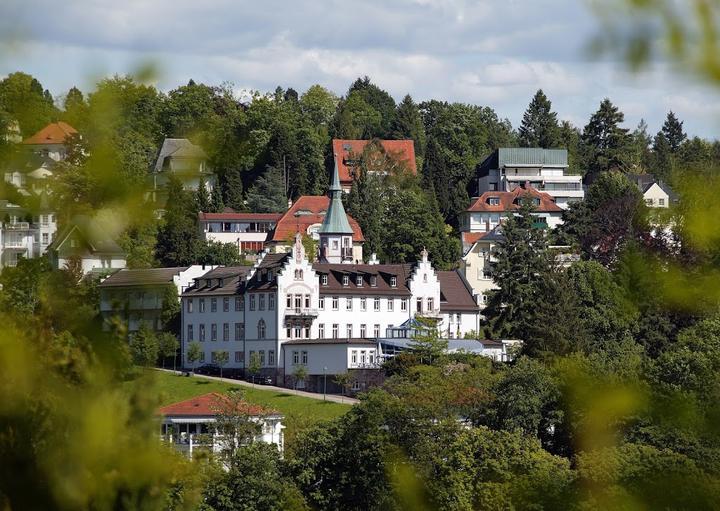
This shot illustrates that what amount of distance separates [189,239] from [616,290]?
3138 inches

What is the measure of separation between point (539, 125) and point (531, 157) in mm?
15096

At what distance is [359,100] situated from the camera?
14550 centimetres

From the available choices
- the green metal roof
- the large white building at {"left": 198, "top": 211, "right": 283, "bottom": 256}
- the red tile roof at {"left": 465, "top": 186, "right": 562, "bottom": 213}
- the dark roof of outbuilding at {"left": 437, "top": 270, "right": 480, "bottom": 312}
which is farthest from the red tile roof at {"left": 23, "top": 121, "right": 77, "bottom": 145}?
the green metal roof

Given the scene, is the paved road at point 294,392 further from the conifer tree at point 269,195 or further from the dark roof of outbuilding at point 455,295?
the conifer tree at point 269,195

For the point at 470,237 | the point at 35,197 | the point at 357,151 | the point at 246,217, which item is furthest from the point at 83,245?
the point at 357,151

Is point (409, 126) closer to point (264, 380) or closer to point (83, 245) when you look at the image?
point (264, 380)

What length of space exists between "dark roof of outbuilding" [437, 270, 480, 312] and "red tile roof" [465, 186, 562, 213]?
2215 cm

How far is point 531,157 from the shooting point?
379 ft

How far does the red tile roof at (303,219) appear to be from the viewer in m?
95.5

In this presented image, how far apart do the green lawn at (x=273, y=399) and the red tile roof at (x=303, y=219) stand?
74.5 ft

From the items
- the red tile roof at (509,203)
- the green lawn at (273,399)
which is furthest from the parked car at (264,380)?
the red tile roof at (509,203)

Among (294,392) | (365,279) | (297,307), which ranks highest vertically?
(365,279)

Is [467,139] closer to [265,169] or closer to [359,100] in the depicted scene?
[359,100]

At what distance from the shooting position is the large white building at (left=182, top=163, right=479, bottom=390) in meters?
76.7
